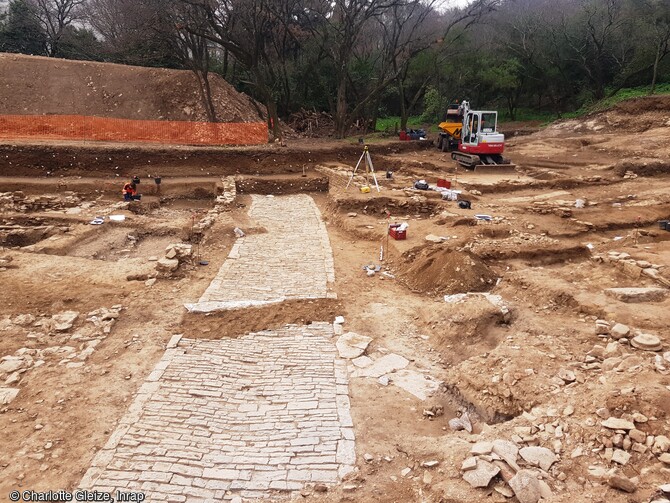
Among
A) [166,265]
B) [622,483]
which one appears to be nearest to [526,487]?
[622,483]

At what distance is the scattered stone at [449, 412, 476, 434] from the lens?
554 centimetres

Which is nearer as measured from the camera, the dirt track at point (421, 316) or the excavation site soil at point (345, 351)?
the excavation site soil at point (345, 351)

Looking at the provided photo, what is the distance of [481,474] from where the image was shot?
4.27 metres

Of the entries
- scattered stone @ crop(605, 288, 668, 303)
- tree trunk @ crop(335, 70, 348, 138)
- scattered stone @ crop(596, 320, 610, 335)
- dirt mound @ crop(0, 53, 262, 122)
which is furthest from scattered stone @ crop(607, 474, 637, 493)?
dirt mound @ crop(0, 53, 262, 122)

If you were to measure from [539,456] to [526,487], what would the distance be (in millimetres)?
529

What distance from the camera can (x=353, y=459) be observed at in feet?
16.4

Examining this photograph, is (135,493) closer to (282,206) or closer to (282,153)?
(282,206)

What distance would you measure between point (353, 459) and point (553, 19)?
37.6m

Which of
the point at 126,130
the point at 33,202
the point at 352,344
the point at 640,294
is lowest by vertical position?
the point at 352,344

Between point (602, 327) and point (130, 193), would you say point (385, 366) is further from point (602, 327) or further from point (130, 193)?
point (130, 193)

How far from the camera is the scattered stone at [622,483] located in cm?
387

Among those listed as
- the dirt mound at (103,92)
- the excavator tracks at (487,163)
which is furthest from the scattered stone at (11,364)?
the dirt mound at (103,92)

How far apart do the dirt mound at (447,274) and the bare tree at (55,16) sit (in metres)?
32.8

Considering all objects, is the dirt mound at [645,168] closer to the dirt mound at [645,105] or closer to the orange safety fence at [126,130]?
the dirt mound at [645,105]
